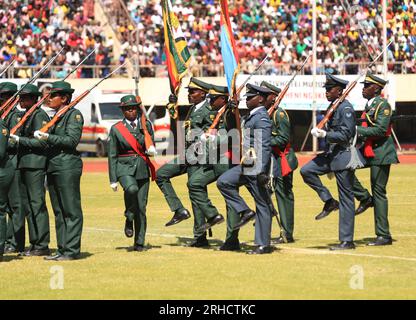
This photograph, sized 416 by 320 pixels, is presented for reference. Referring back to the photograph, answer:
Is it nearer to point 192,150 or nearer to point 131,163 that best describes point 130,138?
point 131,163

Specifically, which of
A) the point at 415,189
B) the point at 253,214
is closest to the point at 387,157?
the point at 253,214

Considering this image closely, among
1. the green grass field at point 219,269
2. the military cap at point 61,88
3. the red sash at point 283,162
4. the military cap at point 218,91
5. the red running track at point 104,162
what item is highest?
the military cap at point 61,88

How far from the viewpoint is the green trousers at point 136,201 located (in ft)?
49.6

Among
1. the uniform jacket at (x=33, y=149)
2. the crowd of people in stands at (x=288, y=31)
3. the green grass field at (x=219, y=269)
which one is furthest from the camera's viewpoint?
the crowd of people in stands at (x=288, y=31)

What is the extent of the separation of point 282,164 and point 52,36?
2686cm

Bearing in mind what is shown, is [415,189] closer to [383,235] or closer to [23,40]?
[383,235]

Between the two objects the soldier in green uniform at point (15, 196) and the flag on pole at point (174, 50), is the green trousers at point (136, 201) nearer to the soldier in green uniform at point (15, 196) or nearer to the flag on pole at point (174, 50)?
the soldier in green uniform at point (15, 196)

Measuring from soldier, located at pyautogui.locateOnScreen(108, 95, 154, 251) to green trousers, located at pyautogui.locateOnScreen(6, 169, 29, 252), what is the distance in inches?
45.0

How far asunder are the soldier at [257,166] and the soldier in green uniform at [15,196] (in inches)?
100

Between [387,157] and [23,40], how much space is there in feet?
90.7

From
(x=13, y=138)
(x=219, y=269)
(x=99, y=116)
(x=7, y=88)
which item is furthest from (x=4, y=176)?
(x=99, y=116)

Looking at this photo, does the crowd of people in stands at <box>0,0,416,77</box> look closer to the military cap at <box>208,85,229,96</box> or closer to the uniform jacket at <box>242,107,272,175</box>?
the military cap at <box>208,85,229,96</box>

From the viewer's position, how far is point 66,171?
47.7ft

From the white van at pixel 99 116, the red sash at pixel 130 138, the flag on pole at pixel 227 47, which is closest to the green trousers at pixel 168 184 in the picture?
the red sash at pixel 130 138
